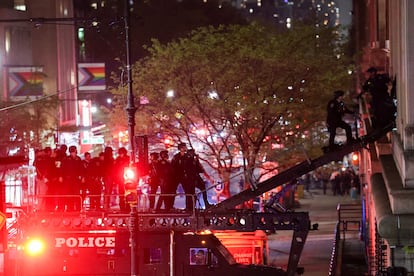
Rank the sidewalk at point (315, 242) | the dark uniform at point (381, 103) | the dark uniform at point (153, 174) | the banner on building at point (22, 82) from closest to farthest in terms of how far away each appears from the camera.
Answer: the dark uniform at point (153, 174) < the dark uniform at point (381, 103) < the sidewalk at point (315, 242) < the banner on building at point (22, 82)

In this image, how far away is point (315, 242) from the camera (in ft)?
108

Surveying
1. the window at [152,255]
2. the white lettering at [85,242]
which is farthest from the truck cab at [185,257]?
the white lettering at [85,242]

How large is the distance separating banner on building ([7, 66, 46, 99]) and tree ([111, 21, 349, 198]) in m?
3.84

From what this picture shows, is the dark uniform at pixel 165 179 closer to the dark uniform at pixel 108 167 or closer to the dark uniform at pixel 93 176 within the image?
the dark uniform at pixel 108 167

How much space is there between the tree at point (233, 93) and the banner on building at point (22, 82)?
3.84m

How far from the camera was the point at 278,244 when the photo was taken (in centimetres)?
3253

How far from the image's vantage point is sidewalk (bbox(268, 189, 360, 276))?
2717 centimetres

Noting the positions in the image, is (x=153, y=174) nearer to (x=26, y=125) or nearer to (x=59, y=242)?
(x=59, y=242)

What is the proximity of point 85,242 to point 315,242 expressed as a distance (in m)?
16.6

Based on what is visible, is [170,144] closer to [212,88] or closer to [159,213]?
[212,88]

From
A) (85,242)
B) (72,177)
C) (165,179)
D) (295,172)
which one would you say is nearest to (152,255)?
(85,242)

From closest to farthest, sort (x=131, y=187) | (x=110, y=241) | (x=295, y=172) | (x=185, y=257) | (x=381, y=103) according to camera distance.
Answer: (x=131, y=187) < (x=185, y=257) < (x=110, y=241) < (x=295, y=172) < (x=381, y=103)

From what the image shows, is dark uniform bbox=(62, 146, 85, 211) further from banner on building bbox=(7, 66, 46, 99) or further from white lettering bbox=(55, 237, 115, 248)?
banner on building bbox=(7, 66, 46, 99)

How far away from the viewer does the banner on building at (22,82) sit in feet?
102
